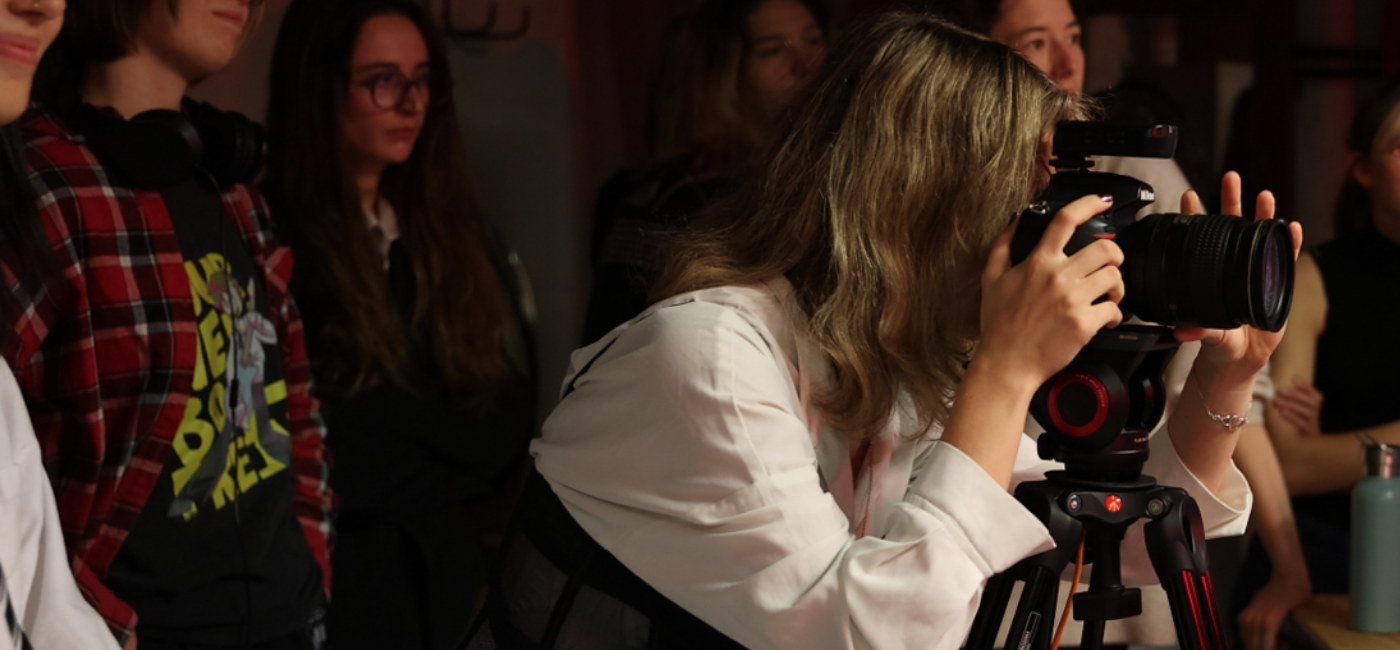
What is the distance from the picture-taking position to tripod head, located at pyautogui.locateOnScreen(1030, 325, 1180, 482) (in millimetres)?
1152

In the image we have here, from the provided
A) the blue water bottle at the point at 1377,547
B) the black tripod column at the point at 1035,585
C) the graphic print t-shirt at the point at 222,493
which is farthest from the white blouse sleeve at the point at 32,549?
the blue water bottle at the point at 1377,547

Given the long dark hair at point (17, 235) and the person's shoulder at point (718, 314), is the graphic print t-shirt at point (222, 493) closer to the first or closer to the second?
the long dark hair at point (17, 235)

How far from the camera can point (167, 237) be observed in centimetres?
154

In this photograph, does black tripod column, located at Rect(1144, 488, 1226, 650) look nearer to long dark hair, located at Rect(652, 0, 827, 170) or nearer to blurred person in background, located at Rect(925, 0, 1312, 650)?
blurred person in background, located at Rect(925, 0, 1312, 650)

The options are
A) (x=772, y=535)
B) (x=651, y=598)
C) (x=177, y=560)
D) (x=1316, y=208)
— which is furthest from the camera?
(x=1316, y=208)

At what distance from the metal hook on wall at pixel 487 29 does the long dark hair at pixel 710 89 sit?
531 millimetres

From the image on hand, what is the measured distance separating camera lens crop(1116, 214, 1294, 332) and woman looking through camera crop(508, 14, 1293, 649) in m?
0.03

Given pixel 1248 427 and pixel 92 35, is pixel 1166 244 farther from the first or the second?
pixel 92 35

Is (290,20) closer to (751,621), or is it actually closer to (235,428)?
(235,428)

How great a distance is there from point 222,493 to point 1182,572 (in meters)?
1.06

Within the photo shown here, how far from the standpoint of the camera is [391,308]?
2.06 m

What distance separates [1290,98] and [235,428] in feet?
7.81

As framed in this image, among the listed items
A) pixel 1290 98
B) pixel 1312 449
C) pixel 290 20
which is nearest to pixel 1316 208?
pixel 1290 98

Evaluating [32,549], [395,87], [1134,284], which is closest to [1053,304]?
[1134,284]
